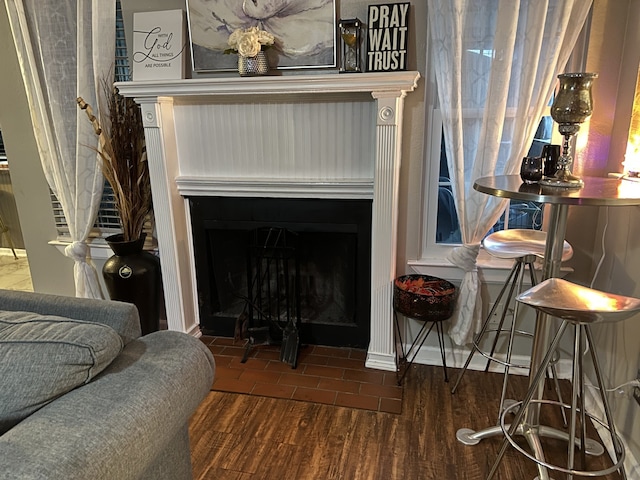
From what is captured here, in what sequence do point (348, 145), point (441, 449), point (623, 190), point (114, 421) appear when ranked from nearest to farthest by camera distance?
point (114, 421) → point (623, 190) → point (441, 449) → point (348, 145)

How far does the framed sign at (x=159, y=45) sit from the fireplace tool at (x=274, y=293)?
3.34ft

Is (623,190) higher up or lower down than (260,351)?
higher up

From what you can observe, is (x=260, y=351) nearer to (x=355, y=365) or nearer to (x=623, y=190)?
(x=355, y=365)

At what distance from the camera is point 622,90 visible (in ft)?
6.79

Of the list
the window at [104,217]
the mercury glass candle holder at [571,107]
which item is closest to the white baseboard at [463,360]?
the mercury glass candle holder at [571,107]

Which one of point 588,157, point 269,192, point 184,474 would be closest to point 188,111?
point 269,192

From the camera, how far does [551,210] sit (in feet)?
5.45

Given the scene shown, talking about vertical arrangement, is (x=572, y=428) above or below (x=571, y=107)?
below

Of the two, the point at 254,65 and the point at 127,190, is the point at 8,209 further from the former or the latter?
the point at 254,65

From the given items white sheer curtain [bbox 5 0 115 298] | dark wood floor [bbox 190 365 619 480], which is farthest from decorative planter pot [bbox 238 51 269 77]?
dark wood floor [bbox 190 365 619 480]

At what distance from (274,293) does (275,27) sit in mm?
1551

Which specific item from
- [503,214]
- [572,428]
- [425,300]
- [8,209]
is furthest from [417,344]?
[8,209]

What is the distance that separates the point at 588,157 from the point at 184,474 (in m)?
2.21

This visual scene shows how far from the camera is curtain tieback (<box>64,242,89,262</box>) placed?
113 inches
